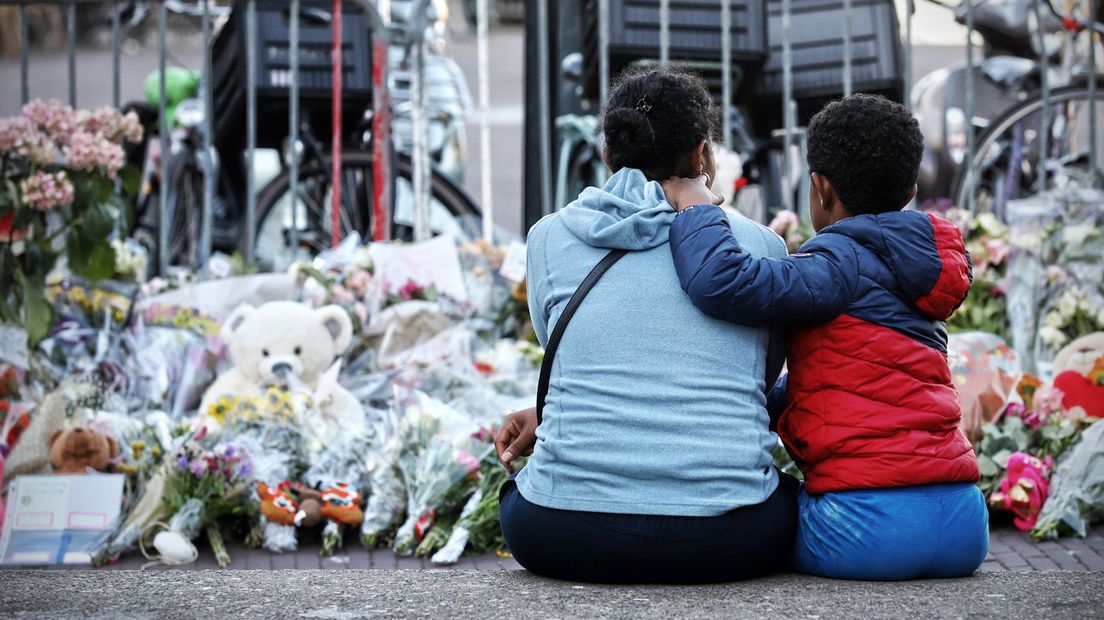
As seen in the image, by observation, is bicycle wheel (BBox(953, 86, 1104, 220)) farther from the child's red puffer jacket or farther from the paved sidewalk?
the child's red puffer jacket

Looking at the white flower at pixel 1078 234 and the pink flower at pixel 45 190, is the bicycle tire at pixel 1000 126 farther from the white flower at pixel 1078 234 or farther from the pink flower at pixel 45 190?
the pink flower at pixel 45 190

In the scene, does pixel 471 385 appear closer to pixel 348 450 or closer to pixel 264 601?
pixel 348 450

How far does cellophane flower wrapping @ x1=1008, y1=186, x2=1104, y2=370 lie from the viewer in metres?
4.43

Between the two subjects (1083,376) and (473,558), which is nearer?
(473,558)

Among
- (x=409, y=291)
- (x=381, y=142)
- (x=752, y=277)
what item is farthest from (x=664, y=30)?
(x=752, y=277)

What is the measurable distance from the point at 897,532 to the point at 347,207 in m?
4.23

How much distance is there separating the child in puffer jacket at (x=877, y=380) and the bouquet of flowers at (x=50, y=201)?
2427 mm

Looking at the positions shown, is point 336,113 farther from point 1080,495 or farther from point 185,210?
point 1080,495

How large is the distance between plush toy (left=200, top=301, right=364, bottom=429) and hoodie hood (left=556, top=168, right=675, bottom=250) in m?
1.84

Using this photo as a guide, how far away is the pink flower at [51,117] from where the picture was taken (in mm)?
4309

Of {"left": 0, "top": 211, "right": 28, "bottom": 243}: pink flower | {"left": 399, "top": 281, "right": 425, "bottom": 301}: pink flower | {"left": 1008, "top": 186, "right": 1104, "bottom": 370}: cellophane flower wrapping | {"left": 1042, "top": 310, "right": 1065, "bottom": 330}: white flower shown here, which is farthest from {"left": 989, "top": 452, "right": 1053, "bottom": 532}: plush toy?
{"left": 0, "top": 211, "right": 28, "bottom": 243}: pink flower

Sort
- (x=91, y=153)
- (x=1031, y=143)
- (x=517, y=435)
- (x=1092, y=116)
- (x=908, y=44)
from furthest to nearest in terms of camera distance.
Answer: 1. (x=1031, y=143)
2. (x=908, y=44)
3. (x=1092, y=116)
4. (x=91, y=153)
5. (x=517, y=435)

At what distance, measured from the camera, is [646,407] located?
93.5 inches

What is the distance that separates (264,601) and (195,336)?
243 cm
